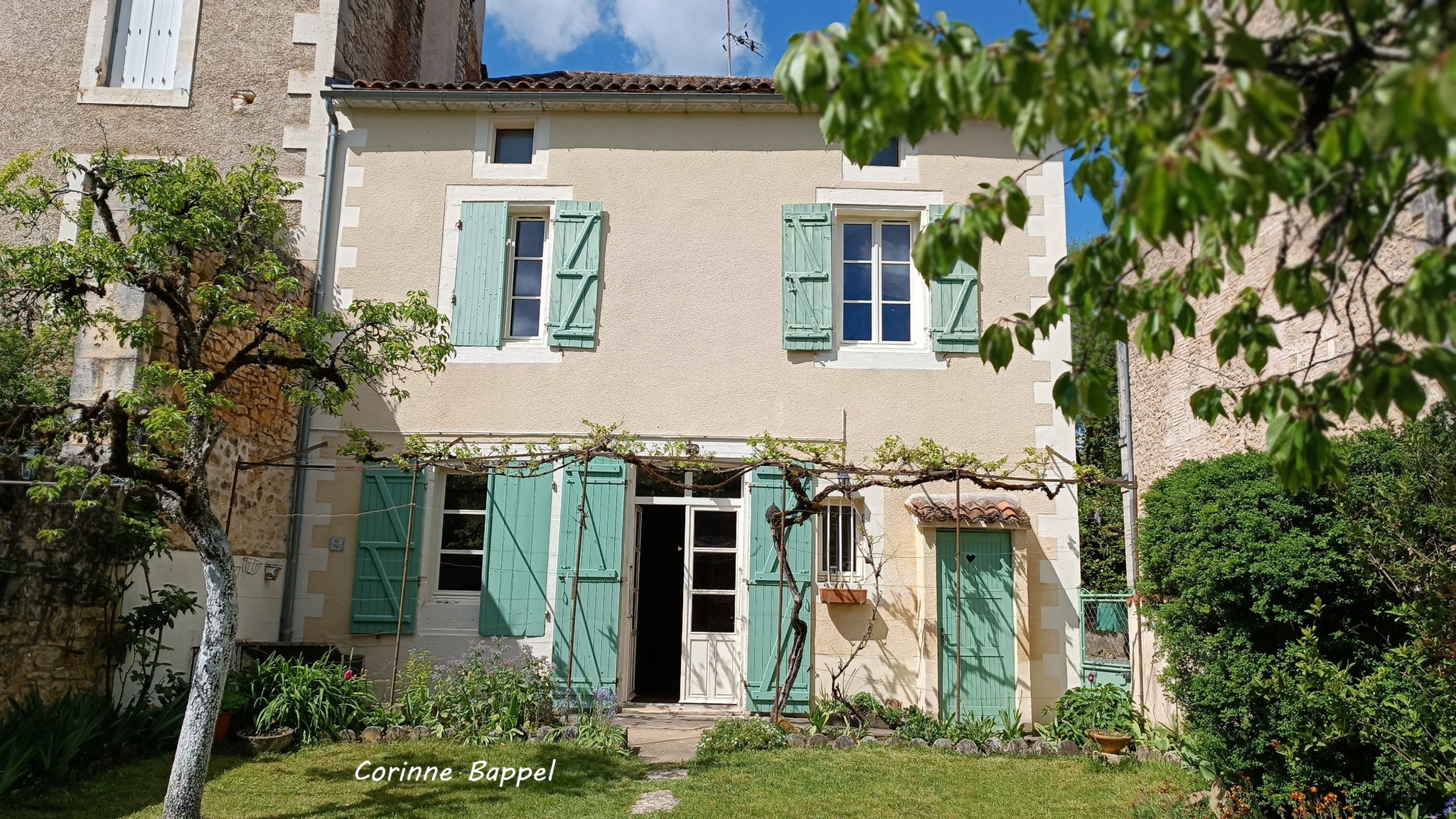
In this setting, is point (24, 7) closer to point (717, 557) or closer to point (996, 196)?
point (717, 557)

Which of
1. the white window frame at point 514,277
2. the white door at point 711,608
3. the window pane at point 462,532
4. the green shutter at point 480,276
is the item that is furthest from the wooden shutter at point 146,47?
the white door at point 711,608

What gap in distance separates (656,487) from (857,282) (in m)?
2.41

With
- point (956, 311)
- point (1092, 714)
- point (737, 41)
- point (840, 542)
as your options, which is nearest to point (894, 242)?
point (956, 311)

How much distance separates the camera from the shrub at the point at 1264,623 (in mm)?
4512

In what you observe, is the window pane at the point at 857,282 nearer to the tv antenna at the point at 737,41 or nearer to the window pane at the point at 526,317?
the window pane at the point at 526,317

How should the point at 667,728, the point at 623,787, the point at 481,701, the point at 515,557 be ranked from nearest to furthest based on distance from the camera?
the point at 623,787 < the point at 481,701 < the point at 667,728 < the point at 515,557

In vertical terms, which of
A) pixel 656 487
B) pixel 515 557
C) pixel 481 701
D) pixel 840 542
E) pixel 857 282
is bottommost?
pixel 481 701

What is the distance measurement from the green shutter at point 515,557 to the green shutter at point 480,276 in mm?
1223

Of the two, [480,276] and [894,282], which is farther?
[894,282]

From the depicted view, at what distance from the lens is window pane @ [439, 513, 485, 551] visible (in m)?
8.05

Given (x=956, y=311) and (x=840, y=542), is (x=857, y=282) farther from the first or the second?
(x=840, y=542)

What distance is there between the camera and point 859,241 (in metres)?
8.50

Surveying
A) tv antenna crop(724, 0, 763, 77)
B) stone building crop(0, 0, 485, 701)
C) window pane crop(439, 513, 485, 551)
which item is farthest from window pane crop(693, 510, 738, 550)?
tv antenna crop(724, 0, 763, 77)

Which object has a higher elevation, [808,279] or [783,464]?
[808,279]
